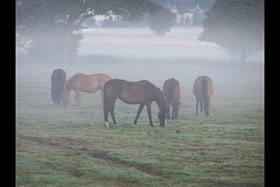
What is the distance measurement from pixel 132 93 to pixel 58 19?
10.5 feet

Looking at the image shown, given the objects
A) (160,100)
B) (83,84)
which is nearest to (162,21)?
(160,100)

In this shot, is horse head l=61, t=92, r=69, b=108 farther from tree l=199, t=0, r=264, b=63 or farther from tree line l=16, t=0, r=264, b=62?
tree l=199, t=0, r=264, b=63

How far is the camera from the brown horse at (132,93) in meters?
11.1

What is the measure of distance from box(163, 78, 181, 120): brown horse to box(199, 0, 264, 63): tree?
151 centimetres

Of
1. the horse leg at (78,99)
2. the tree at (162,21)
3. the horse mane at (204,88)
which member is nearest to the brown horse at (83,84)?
the horse leg at (78,99)

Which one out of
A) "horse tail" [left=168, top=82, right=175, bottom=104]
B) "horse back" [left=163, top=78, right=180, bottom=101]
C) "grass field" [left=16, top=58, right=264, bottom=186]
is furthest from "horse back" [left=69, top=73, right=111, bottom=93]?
"horse tail" [left=168, top=82, right=175, bottom=104]

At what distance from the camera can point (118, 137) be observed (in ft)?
34.1

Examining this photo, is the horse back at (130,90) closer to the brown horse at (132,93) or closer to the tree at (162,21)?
the brown horse at (132,93)

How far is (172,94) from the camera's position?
468 inches

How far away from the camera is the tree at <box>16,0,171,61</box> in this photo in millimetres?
12336

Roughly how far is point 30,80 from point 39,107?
2.53 ft

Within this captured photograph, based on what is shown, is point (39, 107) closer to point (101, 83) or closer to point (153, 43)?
point (101, 83)

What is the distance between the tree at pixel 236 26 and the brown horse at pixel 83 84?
118 inches

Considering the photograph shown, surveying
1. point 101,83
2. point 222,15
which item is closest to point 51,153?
point 101,83
